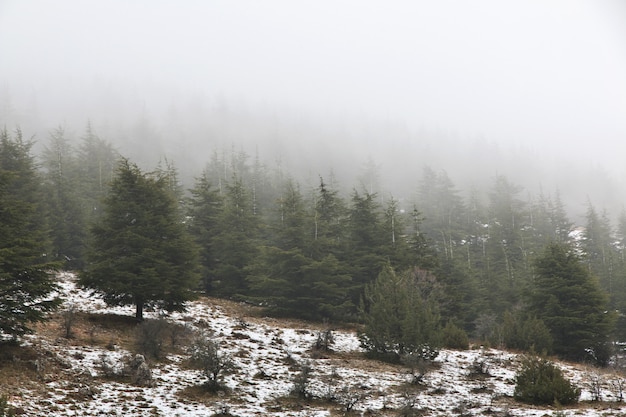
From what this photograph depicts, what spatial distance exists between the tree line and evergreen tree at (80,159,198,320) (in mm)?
63

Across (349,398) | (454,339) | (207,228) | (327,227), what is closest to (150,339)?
(349,398)

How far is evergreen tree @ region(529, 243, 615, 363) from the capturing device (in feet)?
85.8

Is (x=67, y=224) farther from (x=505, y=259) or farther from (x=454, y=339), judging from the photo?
(x=505, y=259)

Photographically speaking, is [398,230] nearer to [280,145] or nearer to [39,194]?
[39,194]

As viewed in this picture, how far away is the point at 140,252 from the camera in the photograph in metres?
18.9

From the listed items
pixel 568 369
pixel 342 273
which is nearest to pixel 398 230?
pixel 342 273

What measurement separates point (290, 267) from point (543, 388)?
16.9 meters

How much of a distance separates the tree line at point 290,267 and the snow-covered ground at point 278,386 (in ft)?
6.58

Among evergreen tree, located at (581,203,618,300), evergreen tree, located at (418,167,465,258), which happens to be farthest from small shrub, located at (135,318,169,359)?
evergreen tree, located at (581,203,618,300)

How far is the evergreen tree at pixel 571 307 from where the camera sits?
1029 inches

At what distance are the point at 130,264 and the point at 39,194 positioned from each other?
16.8 meters

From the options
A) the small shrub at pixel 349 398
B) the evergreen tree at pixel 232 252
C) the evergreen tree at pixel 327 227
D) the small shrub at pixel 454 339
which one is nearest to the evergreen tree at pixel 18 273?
the small shrub at pixel 349 398

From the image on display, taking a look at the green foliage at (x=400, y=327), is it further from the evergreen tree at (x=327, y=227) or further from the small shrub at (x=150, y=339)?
the small shrub at (x=150, y=339)

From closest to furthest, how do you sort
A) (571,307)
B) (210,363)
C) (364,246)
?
1. (210,363)
2. (571,307)
3. (364,246)
